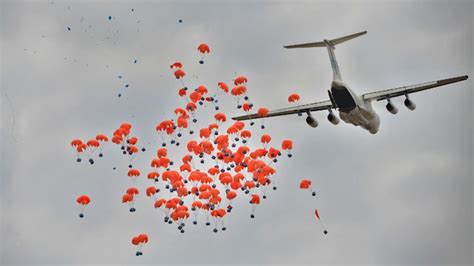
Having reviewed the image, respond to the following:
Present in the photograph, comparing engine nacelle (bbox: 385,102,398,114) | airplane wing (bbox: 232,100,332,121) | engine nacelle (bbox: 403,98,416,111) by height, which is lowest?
engine nacelle (bbox: 403,98,416,111)

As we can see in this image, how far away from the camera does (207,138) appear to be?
132 feet

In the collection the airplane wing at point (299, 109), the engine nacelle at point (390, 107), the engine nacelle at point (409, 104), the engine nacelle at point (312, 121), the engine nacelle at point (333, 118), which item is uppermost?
the airplane wing at point (299, 109)

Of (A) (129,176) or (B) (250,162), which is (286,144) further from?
(A) (129,176)

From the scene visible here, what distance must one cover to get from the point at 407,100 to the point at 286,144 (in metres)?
9.86

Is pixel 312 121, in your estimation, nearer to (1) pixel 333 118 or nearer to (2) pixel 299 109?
(1) pixel 333 118

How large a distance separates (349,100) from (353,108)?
5.29 ft

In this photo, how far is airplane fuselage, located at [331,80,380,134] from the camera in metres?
38.7

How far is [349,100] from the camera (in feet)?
131

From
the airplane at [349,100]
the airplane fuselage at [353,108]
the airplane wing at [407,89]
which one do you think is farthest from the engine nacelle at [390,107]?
the airplane fuselage at [353,108]

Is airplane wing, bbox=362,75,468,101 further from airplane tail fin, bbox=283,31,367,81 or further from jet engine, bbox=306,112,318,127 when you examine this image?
jet engine, bbox=306,112,318,127

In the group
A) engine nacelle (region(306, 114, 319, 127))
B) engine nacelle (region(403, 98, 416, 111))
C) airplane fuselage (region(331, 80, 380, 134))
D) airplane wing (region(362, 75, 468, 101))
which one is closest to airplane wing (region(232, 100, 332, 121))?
engine nacelle (region(306, 114, 319, 127))

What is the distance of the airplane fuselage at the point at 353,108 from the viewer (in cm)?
3869

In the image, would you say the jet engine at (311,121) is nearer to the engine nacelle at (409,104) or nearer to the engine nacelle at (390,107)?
the engine nacelle at (390,107)

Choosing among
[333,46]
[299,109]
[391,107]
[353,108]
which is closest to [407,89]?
[391,107]
